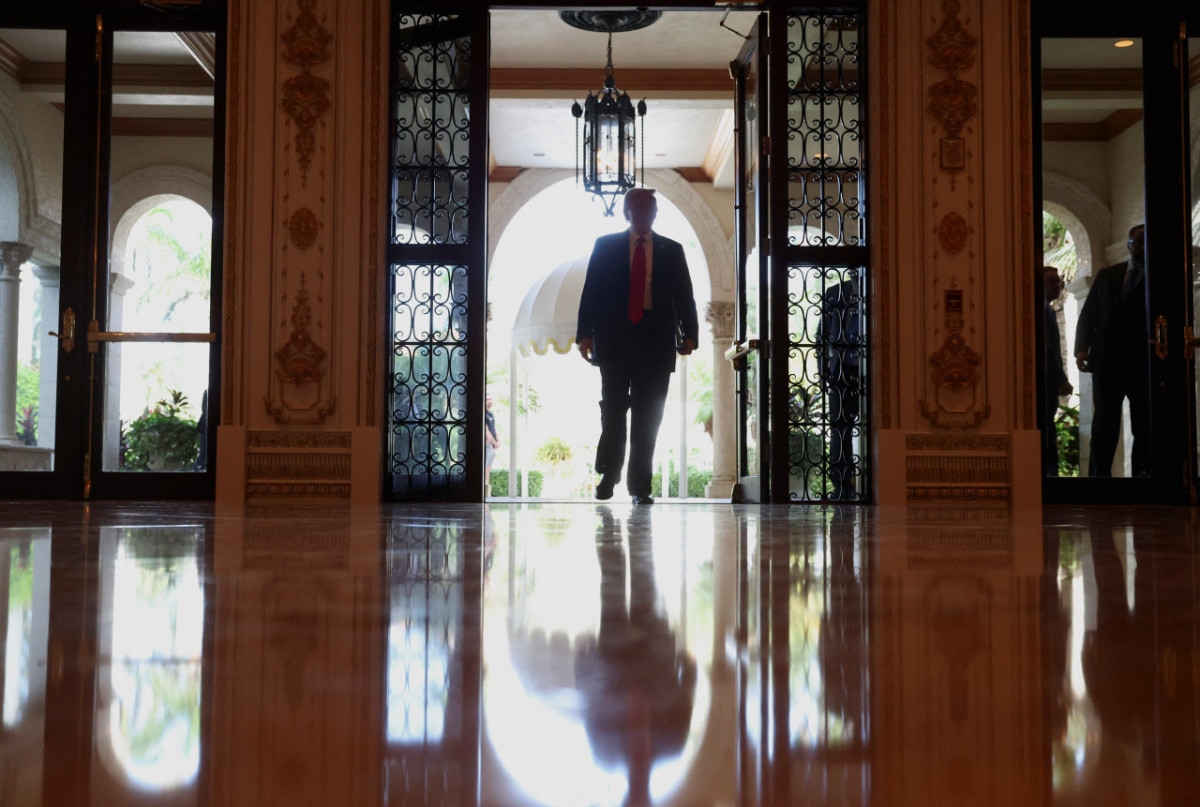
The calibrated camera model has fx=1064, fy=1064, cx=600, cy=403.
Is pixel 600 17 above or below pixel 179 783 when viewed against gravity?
above

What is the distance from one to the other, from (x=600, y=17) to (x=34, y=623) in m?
8.09

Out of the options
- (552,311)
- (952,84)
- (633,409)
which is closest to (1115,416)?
(952,84)

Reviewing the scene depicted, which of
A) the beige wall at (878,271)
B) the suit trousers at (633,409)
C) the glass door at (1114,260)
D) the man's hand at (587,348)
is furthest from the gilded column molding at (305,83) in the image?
the glass door at (1114,260)

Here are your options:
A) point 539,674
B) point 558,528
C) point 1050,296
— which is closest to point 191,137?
point 558,528

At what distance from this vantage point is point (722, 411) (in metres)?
12.5

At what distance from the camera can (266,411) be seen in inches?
215

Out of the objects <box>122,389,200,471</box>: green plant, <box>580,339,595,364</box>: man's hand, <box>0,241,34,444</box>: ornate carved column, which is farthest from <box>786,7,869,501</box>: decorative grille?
<box>0,241,34,444</box>: ornate carved column

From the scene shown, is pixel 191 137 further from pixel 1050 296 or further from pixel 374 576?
pixel 374 576

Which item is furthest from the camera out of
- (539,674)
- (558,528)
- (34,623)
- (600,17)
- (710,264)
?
(710,264)

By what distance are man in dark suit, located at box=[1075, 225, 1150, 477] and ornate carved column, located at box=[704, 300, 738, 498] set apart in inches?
265

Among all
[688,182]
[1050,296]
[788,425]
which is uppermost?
[688,182]

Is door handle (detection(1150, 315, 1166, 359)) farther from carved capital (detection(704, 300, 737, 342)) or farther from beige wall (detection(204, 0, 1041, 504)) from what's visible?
carved capital (detection(704, 300, 737, 342))

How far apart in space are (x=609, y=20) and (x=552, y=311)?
4948 mm

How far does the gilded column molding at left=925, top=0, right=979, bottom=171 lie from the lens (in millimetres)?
5539
